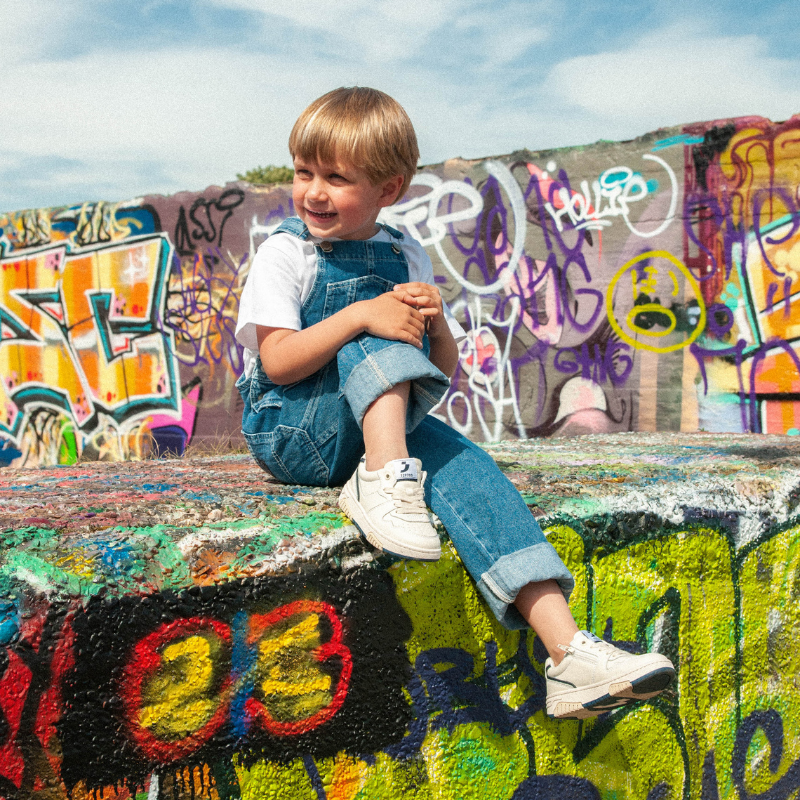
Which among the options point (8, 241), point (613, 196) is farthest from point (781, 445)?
point (8, 241)

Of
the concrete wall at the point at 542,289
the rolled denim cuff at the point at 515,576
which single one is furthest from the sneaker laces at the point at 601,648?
the concrete wall at the point at 542,289

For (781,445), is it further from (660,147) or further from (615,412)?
(660,147)

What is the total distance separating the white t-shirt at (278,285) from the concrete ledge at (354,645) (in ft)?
1.21

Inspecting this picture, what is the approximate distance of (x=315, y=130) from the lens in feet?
5.20

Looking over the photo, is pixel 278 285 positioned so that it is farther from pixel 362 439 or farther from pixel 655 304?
pixel 655 304

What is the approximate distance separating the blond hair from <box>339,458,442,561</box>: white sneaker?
2.17 ft

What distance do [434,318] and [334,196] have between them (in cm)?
34

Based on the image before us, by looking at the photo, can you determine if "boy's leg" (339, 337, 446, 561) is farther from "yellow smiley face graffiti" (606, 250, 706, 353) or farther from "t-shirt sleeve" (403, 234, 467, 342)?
"yellow smiley face graffiti" (606, 250, 706, 353)

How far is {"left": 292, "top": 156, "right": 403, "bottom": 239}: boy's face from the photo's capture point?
5.29 feet

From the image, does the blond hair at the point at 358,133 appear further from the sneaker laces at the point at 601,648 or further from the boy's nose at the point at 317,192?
the sneaker laces at the point at 601,648

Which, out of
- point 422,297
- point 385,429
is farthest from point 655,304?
point 385,429

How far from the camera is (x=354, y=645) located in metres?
1.31

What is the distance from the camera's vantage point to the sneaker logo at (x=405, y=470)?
1.36m

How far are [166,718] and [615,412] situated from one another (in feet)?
15.4
